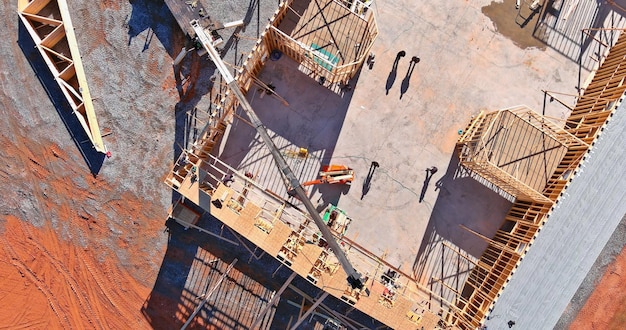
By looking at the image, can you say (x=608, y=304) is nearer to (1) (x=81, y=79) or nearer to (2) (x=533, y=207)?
(2) (x=533, y=207)

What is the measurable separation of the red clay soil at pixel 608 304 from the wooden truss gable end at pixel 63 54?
2834 centimetres

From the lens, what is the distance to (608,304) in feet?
82.6

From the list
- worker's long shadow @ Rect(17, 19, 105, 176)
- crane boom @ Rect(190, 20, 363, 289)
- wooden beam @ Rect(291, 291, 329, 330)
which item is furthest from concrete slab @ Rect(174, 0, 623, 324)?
worker's long shadow @ Rect(17, 19, 105, 176)

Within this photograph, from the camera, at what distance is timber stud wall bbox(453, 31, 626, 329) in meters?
21.7

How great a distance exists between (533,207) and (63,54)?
2665 centimetres

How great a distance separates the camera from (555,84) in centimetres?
2503

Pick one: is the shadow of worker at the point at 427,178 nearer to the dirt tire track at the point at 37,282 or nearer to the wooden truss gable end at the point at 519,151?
the wooden truss gable end at the point at 519,151

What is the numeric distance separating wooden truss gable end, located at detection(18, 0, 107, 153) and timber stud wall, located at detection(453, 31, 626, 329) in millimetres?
20120

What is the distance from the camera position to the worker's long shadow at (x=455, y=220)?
24.8 meters

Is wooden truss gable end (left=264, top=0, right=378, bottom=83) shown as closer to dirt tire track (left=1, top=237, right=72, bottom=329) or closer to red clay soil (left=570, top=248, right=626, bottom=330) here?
dirt tire track (left=1, top=237, right=72, bottom=329)

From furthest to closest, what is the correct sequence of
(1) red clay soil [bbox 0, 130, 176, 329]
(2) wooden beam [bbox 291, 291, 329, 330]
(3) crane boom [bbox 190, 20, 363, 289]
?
(1) red clay soil [bbox 0, 130, 176, 329], (2) wooden beam [bbox 291, 291, 329, 330], (3) crane boom [bbox 190, 20, 363, 289]

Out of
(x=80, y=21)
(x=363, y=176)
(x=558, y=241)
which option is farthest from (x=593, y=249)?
(x=80, y=21)

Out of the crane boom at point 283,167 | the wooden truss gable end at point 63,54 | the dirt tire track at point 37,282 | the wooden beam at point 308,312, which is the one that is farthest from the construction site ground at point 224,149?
the crane boom at point 283,167

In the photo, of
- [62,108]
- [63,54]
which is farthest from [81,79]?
[63,54]
